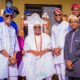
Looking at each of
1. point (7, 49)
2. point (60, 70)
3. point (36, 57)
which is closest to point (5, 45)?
point (7, 49)

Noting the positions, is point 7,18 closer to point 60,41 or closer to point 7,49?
point 7,49

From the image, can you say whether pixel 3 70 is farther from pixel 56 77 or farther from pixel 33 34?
pixel 56 77

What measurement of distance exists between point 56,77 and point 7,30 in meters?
1.65

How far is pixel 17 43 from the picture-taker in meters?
6.97

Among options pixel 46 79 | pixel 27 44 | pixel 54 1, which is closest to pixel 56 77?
pixel 46 79

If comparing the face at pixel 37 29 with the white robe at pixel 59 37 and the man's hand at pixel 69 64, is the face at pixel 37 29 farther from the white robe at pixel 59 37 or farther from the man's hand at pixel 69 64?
the man's hand at pixel 69 64

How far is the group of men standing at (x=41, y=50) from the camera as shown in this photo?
6.26m

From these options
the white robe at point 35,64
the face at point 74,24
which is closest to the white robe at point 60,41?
the white robe at point 35,64

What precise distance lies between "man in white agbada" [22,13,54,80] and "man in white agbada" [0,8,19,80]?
0.86 ft

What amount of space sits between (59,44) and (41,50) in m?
0.53

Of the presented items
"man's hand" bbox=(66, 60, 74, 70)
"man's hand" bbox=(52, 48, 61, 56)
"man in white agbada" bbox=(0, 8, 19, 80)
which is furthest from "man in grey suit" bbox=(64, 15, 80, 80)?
"man in white agbada" bbox=(0, 8, 19, 80)

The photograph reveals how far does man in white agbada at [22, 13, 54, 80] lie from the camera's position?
23.1ft

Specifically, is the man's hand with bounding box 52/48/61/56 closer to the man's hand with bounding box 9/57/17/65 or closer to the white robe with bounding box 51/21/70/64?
the white robe with bounding box 51/21/70/64

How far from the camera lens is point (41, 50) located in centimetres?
705
